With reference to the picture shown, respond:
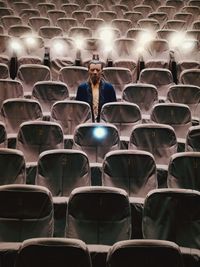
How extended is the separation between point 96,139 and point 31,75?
1.19 metres

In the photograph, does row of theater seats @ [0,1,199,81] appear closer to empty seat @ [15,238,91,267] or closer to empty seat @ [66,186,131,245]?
empty seat @ [66,186,131,245]

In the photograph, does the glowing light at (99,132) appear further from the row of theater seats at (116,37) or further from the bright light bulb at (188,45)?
the bright light bulb at (188,45)

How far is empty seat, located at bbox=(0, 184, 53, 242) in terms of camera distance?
2.26 metres

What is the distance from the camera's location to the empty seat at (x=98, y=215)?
2.27m

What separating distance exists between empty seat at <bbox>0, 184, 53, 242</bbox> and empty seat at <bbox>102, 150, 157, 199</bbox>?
0.47 meters

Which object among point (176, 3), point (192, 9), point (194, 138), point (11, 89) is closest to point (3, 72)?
point (11, 89)

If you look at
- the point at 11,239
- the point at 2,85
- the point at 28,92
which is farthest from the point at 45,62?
the point at 11,239

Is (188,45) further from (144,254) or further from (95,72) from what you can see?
(144,254)

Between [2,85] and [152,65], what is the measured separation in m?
1.33

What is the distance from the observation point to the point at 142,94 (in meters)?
3.70

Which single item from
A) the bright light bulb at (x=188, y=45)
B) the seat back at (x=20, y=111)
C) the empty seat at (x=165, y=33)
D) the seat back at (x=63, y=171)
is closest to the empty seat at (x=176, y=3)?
the empty seat at (x=165, y=33)

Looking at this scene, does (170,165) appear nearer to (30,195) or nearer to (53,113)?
(30,195)

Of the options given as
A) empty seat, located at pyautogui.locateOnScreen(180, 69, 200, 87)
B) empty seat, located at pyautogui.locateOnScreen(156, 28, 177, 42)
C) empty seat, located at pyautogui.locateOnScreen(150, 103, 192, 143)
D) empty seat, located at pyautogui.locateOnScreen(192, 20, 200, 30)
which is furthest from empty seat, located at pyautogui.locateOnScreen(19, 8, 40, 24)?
empty seat, located at pyautogui.locateOnScreen(150, 103, 192, 143)

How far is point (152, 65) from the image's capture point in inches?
174
